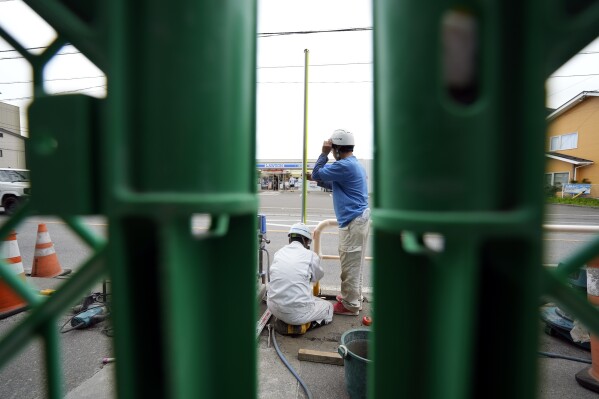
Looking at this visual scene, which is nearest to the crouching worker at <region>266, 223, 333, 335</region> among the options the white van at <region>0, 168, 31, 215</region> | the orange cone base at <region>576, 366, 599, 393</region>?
the orange cone base at <region>576, 366, 599, 393</region>

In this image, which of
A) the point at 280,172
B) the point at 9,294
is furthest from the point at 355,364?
the point at 280,172

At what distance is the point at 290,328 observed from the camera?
290cm

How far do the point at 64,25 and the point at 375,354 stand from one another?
0.87 meters

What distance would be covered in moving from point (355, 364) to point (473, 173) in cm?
183

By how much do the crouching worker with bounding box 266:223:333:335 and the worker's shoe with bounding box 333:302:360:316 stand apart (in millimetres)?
433

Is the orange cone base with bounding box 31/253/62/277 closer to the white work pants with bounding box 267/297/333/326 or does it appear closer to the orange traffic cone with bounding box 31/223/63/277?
the orange traffic cone with bounding box 31/223/63/277

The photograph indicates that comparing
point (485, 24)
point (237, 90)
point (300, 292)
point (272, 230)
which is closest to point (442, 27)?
point (485, 24)

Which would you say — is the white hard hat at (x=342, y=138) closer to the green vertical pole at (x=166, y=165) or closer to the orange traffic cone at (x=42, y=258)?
the green vertical pole at (x=166, y=165)

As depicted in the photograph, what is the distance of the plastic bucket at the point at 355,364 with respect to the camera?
75.1 inches

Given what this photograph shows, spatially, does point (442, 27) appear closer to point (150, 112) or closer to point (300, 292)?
point (150, 112)

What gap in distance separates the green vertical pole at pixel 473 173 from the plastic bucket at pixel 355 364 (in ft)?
4.90

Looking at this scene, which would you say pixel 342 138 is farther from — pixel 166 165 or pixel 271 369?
pixel 166 165

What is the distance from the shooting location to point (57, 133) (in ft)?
2.00

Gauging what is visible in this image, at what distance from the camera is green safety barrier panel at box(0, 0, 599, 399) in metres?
0.47
